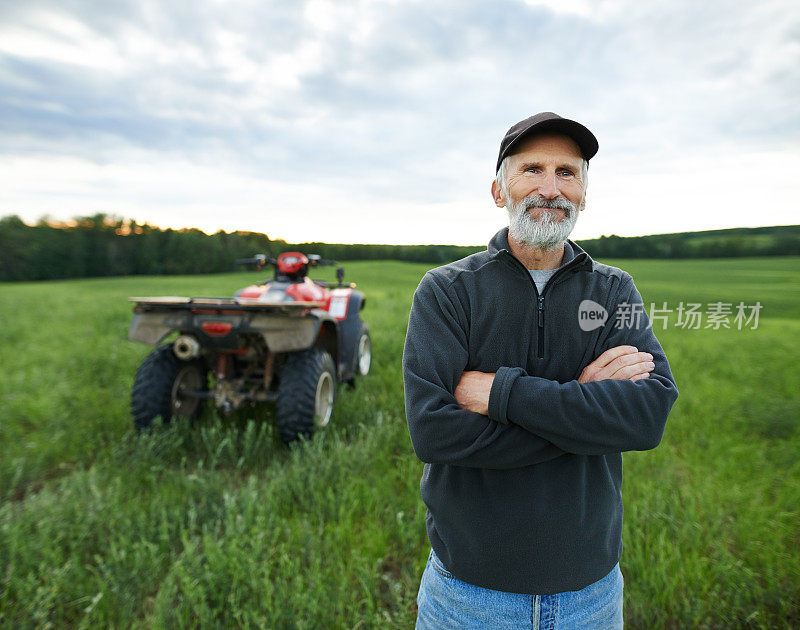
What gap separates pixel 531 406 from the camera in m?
1.26

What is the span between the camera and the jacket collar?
1441 mm

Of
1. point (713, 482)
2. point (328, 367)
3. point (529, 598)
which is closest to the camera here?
point (529, 598)

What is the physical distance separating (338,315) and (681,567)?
374 centimetres

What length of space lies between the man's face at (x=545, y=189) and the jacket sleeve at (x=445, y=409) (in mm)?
333

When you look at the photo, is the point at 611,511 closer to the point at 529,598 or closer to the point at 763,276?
the point at 529,598

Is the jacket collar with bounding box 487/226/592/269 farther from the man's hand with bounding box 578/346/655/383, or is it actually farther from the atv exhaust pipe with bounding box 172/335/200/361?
the atv exhaust pipe with bounding box 172/335/200/361

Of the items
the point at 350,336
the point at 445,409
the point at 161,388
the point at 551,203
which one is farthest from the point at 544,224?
the point at 350,336

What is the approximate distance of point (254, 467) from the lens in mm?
3492

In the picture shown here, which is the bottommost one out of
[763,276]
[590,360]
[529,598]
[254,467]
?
[254,467]

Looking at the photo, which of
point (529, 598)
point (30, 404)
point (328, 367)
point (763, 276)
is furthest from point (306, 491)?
point (763, 276)

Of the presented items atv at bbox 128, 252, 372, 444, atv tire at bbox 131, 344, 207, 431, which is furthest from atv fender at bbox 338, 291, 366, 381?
atv tire at bbox 131, 344, 207, 431

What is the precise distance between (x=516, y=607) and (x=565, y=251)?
1124 millimetres

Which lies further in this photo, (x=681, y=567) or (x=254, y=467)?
(x=254, y=467)

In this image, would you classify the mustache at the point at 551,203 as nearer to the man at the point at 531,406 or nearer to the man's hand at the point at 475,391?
the man at the point at 531,406
